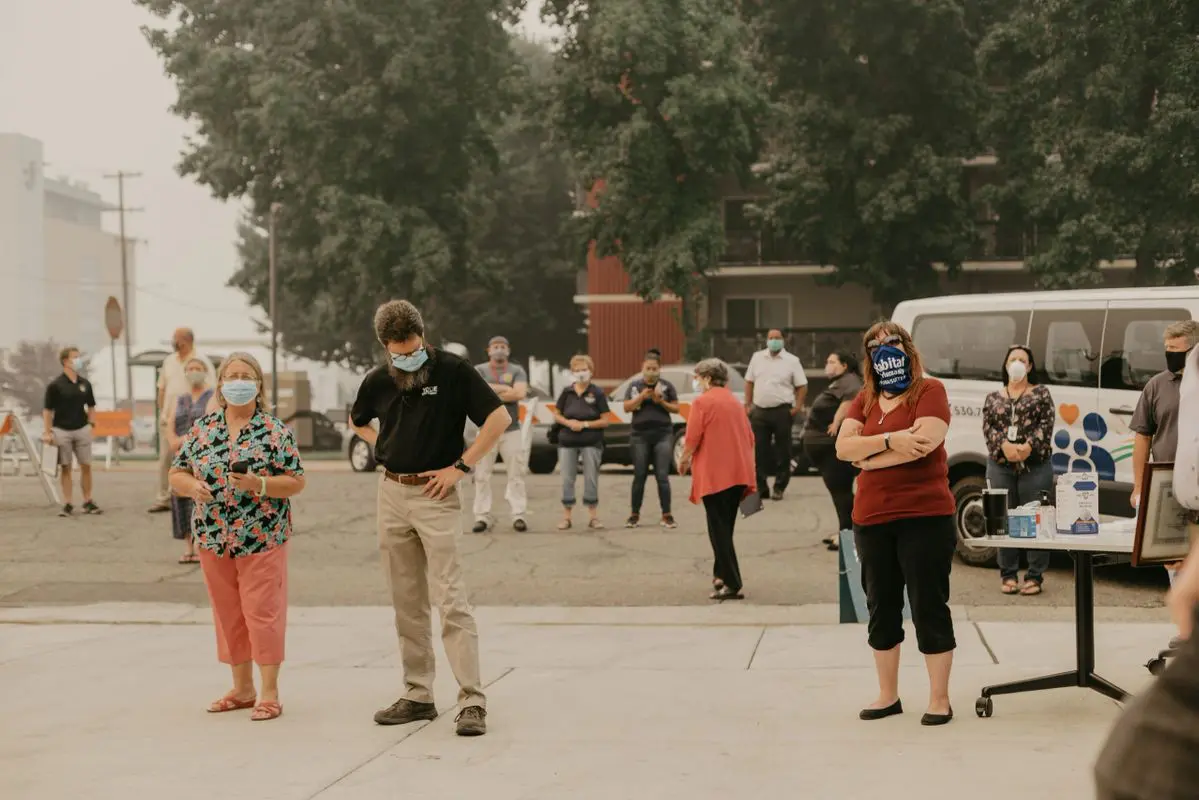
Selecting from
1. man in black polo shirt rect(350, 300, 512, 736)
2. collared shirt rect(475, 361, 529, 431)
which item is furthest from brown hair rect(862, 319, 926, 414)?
collared shirt rect(475, 361, 529, 431)

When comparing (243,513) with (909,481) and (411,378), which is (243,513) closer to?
(411,378)

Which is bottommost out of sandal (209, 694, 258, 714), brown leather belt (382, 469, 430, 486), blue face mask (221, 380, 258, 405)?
sandal (209, 694, 258, 714)

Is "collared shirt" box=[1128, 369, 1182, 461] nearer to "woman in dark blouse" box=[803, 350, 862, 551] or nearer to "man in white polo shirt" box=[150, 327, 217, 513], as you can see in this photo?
"woman in dark blouse" box=[803, 350, 862, 551]

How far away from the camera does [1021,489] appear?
10.7 m

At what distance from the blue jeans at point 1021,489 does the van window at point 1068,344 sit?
94 cm

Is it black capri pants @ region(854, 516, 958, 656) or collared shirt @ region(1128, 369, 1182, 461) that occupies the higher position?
collared shirt @ region(1128, 369, 1182, 461)

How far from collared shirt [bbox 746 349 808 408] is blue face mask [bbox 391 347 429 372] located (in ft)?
32.8

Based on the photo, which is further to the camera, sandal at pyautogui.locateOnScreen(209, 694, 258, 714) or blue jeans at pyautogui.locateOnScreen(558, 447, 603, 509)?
blue jeans at pyautogui.locateOnScreen(558, 447, 603, 509)

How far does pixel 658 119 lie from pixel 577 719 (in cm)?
2900

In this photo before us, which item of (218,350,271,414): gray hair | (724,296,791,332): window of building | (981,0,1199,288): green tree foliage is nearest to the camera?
(218,350,271,414): gray hair

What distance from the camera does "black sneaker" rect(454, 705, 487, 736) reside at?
6668 mm

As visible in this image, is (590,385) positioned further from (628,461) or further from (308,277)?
(308,277)

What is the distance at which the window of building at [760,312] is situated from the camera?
41.7 m

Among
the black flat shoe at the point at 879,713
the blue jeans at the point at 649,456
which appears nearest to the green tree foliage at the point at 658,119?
the blue jeans at the point at 649,456
